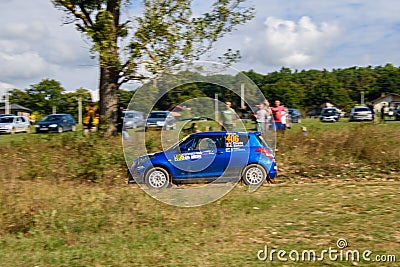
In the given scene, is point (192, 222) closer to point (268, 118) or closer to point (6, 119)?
point (268, 118)

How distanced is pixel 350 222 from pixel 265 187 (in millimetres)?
4661

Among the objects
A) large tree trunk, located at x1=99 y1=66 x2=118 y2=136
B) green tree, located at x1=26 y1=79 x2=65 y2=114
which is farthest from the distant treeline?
large tree trunk, located at x1=99 y1=66 x2=118 y2=136

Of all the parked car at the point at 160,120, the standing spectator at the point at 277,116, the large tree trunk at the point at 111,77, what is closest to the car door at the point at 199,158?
the parked car at the point at 160,120

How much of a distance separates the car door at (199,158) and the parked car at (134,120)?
1.53 metres

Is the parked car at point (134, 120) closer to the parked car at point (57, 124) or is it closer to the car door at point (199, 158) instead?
the car door at point (199, 158)

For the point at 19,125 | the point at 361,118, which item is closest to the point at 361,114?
the point at 361,118

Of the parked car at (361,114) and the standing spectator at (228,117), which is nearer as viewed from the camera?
the standing spectator at (228,117)

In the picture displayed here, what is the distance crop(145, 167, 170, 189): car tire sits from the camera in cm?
1362

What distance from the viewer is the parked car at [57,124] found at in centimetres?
3991

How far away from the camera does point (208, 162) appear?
13.6 meters

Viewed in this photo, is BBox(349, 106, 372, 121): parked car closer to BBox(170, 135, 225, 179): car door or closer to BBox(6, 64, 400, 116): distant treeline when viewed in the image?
BBox(6, 64, 400, 116): distant treeline

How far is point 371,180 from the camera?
14492 millimetres

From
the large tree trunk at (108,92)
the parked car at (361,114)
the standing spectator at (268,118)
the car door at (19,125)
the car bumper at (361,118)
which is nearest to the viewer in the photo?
the standing spectator at (268,118)

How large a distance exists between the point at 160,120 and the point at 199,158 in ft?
5.36
